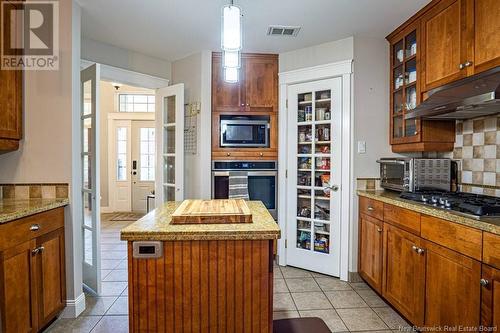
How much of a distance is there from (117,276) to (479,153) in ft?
11.4

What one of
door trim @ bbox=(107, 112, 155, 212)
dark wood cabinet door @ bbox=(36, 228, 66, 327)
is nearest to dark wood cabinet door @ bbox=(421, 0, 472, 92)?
dark wood cabinet door @ bbox=(36, 228, 66, 327)

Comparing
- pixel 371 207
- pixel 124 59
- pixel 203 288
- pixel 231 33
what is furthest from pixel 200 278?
pixel 124 59

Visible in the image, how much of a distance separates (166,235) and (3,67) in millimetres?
1870

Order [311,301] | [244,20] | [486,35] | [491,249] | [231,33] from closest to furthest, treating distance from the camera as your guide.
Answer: [491,249]
[231,33]
[486,35]
[311,301]
[244,20]

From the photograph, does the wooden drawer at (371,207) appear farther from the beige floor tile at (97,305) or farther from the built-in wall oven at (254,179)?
the beige floor tile at (97,305)

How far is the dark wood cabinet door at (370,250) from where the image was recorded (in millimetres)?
2523

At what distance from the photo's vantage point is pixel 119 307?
2438 mm

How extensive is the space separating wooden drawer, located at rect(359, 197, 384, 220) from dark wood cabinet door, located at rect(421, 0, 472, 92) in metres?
1.03

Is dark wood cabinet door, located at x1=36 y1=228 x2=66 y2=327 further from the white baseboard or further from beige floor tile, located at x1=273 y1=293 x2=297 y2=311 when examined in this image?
beige floor tile, located at x1=273 y1=293 x2=297 y2=311

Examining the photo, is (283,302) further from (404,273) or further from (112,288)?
(112,288)

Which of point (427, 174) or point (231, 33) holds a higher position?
point (231, 33)

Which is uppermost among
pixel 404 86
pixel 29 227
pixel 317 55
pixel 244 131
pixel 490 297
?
pixel 317 55

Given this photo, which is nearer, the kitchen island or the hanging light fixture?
the kitchen island

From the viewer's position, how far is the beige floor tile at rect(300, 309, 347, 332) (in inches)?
84.5
